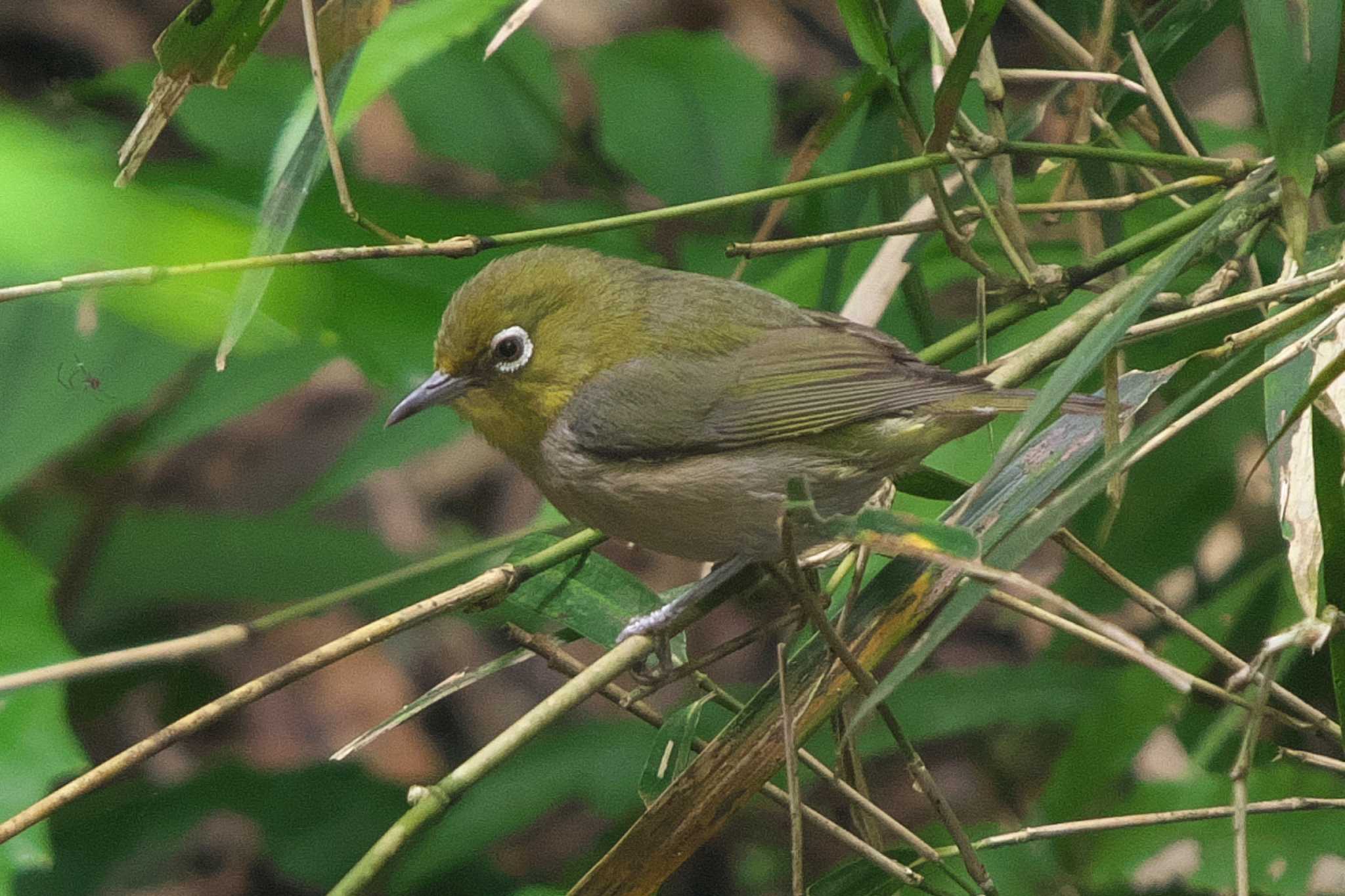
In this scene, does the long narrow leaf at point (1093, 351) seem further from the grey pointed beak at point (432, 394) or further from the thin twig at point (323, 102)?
the grey pointed beak at point (432, 394)

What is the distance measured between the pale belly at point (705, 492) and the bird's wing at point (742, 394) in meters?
0.04

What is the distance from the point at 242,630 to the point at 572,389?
165 cm

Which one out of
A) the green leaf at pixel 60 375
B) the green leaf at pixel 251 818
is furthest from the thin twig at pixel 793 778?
the green leaf at pixel 251 818

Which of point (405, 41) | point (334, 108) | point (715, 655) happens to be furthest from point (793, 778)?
point (405, 41)

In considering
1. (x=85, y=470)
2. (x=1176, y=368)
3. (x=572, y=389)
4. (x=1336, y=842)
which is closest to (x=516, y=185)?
(x=572, y=389)

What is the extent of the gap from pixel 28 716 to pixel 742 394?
1.52 m

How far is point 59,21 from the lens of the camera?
7.16 m

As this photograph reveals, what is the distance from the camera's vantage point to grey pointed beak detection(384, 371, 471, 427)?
2.91 m

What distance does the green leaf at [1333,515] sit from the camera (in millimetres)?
1903

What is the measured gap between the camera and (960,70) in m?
2.08

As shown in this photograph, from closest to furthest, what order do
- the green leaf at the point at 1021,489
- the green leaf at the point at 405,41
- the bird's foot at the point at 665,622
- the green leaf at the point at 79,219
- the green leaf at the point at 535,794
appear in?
the green leaf at the point at 79,219
the green leaf at the point at 1021,489
the bird's foot at the point at 665,622
the green leaf at the point at 405,41
the green leaf at the point at 535,794

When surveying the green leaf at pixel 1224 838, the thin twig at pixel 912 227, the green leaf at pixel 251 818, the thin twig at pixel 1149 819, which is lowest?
the green leaf at pixel 251 818

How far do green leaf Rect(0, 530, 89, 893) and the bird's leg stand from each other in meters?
0.99

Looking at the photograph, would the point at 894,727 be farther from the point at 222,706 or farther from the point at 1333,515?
the point at 222,706
